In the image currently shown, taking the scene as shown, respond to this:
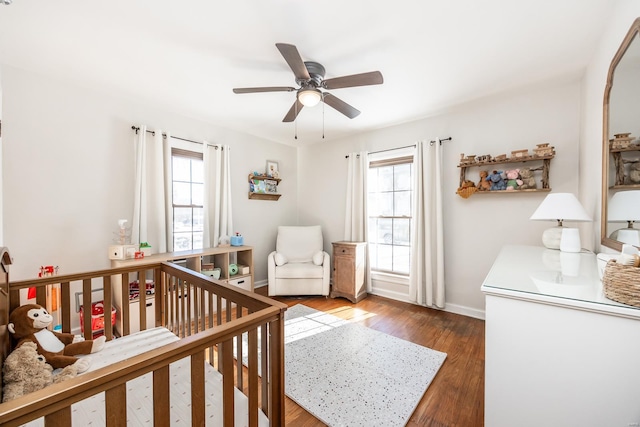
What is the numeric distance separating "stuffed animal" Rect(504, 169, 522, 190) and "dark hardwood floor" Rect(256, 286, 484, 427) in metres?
1.48

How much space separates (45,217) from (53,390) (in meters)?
2.62

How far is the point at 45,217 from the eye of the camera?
89.7 inches

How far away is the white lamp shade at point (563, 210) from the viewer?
5.29 ft

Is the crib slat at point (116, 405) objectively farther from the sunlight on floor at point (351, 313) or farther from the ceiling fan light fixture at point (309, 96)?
the sunlight on floor at point (351, 313)

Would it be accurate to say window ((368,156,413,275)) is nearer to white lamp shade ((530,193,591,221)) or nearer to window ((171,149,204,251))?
white lamp shade ((530,193,591,221))

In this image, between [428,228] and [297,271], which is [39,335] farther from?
[428,228]

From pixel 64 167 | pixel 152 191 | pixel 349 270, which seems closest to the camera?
pixel 64 167

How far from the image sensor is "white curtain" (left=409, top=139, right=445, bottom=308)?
297 cm

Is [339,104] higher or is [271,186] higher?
[339,104]

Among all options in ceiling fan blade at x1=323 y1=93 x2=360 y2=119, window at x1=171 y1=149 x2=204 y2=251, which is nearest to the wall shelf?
window at x1=171 y1=149 x2=204 y2=251

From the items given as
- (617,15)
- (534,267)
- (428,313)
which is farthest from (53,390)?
(428,313)

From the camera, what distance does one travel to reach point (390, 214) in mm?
3631

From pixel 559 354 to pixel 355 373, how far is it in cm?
134

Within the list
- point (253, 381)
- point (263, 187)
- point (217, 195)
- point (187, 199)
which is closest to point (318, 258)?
point (263, 187)
